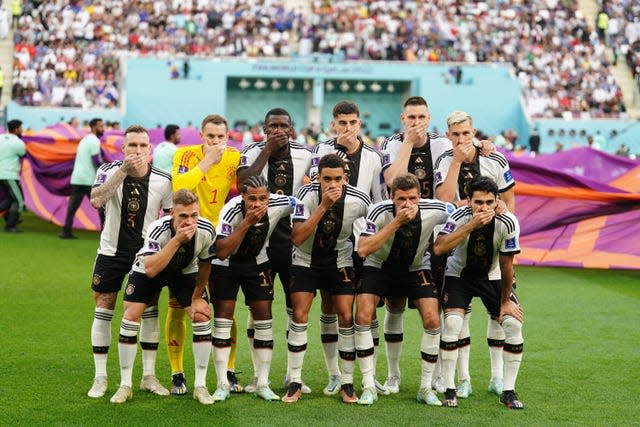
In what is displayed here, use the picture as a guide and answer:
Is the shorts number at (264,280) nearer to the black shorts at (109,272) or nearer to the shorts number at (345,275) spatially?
the shorts number at (345,275)

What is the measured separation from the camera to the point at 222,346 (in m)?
7.38

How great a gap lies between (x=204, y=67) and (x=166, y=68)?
49.9 inches

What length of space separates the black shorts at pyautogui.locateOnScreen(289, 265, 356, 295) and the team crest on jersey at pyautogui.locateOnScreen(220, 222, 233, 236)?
616mm

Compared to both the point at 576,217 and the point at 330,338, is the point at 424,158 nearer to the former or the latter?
the point at 330,338

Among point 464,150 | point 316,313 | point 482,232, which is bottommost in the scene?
point 316,313

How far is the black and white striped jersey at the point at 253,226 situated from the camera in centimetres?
731

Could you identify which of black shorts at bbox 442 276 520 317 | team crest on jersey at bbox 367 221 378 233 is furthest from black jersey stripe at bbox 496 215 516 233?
team crest on jersey at bbox 367 221 378 233

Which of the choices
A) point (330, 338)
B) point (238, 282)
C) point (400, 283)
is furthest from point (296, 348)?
point (400, 283)

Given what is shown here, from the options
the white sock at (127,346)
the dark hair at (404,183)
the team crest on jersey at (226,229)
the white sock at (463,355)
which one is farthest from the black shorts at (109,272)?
the white sock at (463,355)

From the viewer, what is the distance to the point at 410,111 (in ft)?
25.7

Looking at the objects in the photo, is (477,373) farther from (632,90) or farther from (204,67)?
(632,90)

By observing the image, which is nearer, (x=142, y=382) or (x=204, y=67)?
(x=142, y=382)

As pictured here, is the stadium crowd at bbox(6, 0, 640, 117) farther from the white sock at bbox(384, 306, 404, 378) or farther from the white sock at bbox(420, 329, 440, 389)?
the white sock at bbox(420, 329, 440, 389)

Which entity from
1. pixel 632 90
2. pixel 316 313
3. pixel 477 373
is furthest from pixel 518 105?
pixel 477 373
